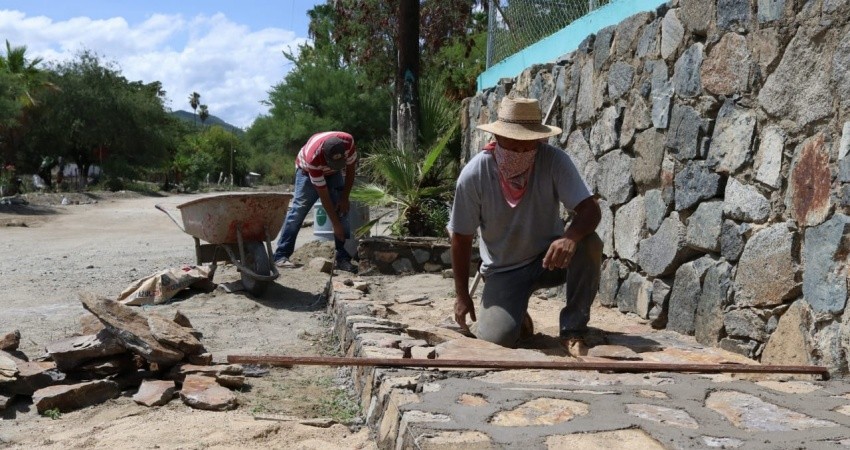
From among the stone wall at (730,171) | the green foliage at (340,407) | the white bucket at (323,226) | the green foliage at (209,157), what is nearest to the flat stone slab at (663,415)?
the stone wall at (730,171)

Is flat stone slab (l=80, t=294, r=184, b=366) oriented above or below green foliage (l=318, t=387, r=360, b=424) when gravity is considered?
above

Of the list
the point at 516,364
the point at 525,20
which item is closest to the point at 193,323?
the point at 516,364

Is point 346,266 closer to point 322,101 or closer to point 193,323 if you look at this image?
point 193,323

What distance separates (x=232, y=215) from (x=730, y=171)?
4057 millimetres

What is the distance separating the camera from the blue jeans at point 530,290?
14.9ft

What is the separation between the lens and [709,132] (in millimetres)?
4660

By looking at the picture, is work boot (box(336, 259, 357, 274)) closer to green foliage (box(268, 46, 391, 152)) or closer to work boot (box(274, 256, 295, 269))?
work boot (box(274, 256, 295, 269))

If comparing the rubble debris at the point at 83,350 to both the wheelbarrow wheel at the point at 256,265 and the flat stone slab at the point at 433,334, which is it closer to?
the flat stone slab at the point at 433,334

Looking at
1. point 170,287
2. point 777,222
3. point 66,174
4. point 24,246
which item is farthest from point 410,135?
point 66,174

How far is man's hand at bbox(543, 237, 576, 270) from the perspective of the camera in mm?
4238

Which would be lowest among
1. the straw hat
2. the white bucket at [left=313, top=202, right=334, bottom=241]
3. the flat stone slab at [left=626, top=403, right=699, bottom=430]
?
the flat stone slab at [left=626, top=403, right=699, bottom=430]

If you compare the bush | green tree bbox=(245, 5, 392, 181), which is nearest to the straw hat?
green tree bbox=(245, 5, 392, 181)

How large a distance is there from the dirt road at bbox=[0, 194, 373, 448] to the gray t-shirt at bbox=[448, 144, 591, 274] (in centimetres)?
112

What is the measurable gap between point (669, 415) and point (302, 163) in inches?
224
